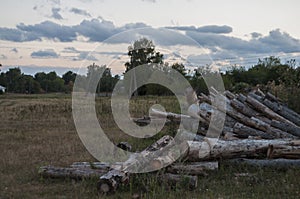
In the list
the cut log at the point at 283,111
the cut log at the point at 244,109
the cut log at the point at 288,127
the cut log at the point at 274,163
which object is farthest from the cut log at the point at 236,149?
the cut log at the point at 283,111

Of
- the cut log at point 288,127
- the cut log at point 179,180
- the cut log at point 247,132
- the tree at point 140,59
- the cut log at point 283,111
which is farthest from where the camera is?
the tree at point 140,59

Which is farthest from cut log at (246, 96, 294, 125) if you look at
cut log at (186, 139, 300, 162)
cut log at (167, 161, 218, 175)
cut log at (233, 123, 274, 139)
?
cut log at (167, 161, 218, 175)

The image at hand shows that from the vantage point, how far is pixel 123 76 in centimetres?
1217

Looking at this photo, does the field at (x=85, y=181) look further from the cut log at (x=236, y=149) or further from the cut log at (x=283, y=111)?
the cut log at (x=283, y=111)

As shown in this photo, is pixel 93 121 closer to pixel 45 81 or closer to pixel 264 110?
pixel 264 110

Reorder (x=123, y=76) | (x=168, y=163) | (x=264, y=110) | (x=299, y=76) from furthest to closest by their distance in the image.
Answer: (x=299, y=76) < (x=123, y=76) < (x=264, y=110) < (x=168, y=163)

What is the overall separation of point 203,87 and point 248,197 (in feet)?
53.3

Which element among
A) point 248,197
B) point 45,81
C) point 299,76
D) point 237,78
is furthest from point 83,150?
point 45,81

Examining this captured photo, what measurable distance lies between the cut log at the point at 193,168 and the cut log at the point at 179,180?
1.24 feet

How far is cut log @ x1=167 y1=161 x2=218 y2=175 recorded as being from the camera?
7.10 m

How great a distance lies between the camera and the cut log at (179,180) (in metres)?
6.47

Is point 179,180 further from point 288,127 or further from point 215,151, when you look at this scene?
point 288,127

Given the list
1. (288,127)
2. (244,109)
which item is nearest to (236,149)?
(288,127)

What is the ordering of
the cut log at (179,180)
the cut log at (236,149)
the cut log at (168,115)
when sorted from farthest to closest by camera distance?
the cut log at (168,115), the cut log at (236,149), the cut log at (179,180)
